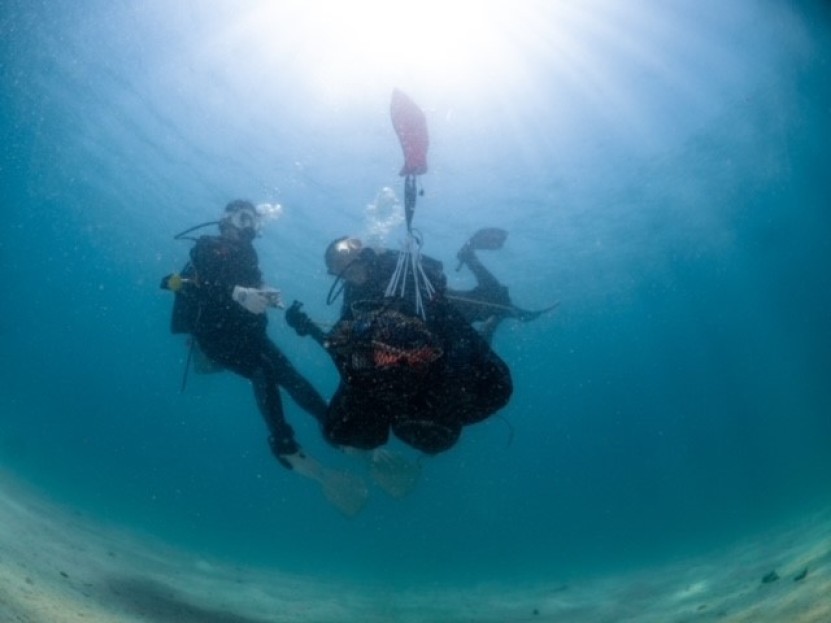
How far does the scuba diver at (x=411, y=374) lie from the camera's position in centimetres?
327

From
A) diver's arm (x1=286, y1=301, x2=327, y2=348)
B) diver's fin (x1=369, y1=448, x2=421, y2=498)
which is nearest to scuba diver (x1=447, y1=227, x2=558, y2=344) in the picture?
diver's fin (x1=369, y1=448, x2=421, y2=498)

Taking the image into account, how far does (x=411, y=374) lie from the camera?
130 inches

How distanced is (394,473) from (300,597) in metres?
6.62

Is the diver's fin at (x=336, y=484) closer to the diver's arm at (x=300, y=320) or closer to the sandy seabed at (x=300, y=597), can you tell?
the diver's arm at (x=300, y=320)

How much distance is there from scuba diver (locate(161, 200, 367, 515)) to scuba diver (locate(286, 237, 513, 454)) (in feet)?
9.80

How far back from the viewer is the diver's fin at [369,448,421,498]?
22.3 ft

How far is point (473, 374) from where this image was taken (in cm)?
366

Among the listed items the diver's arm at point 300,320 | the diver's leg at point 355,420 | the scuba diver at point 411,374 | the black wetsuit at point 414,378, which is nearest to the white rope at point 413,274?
the scuba diver at point 411,374

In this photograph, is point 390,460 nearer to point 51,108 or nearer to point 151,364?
point 51,108

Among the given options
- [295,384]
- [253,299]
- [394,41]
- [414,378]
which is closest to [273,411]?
[295,384]

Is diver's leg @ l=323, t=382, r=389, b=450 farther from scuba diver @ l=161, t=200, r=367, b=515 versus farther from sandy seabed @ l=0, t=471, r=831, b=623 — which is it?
scuba diver @ l=161, t=200, r=367, b=515

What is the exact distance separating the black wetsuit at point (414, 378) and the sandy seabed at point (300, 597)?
10.4 feet

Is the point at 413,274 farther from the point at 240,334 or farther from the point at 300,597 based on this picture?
the point at 300,597

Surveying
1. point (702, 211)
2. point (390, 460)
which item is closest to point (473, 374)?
point (390, 460)
